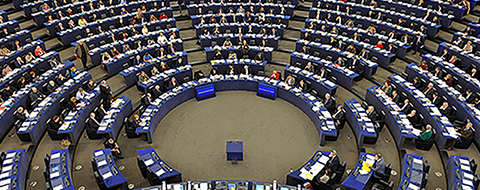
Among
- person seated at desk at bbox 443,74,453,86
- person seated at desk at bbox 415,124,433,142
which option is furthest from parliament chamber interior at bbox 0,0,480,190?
person seated at desk at bbox 443,74,453,86

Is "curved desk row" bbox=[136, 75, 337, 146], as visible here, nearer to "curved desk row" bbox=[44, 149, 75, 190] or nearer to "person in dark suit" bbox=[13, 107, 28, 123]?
"curved desk row" bbox=[44, 149, 75, 190]

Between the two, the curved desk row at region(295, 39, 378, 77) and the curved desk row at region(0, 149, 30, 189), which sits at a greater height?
the curved desk row at region(295, 39, 378, 77)

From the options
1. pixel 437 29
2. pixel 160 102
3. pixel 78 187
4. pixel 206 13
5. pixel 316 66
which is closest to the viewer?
pixel 78 187

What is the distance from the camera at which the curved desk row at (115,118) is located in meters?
16.0

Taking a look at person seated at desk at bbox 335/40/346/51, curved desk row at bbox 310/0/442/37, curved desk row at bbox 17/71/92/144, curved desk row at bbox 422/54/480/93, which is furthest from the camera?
curved desk row at bbox 310/0/442/37

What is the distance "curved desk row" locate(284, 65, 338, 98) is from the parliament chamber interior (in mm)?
82

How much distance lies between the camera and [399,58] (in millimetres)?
22688

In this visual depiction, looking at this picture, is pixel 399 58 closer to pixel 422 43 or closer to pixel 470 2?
pixel 422 43

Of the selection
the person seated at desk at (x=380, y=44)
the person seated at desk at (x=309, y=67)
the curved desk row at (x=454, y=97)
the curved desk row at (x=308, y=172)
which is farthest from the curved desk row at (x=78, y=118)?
the curved desk row at (x=454, y=97)

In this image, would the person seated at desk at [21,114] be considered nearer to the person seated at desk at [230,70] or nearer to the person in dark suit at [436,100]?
the person seated at desk at [230,70]

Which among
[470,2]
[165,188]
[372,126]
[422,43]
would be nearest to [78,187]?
[165,188]

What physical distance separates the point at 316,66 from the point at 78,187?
14.6 metres

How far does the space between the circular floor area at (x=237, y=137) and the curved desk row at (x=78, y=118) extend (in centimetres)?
358

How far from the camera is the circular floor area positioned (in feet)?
49.8
